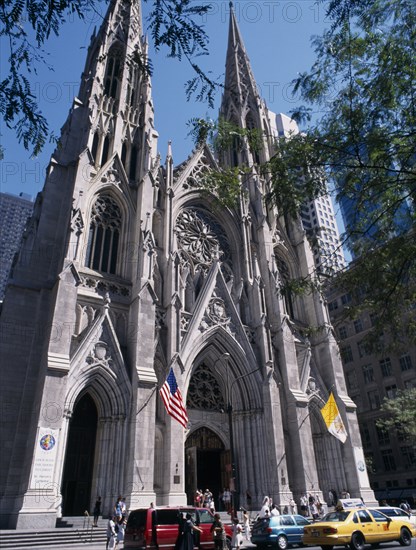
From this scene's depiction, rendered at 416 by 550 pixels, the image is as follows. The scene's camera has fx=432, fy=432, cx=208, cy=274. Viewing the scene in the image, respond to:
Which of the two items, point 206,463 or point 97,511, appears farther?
point 206,463

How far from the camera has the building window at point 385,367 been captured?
44906mm

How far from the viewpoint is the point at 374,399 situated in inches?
1794

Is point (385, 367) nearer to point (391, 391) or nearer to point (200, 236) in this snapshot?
point (391, 391)

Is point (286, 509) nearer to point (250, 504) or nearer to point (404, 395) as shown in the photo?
point (250, 504)

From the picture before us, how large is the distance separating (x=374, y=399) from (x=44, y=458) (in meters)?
37.8

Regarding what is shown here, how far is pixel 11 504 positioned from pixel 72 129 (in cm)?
2238

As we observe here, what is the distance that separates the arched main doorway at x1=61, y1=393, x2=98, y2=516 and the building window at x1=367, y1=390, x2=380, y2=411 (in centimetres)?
3385

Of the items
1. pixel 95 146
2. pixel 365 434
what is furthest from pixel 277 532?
pixel 365 434

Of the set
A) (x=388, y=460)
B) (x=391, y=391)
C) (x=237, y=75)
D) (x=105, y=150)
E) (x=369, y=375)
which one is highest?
(x=237, y=75)

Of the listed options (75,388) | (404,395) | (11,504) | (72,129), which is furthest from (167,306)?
(404,395)

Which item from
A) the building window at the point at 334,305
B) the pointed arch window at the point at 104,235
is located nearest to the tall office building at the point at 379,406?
the building window at the point at 334,305

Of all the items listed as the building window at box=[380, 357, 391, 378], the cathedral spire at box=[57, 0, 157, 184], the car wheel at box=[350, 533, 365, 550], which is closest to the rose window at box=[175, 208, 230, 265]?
the cathedral spire at box=[57, 0, 157, 184]

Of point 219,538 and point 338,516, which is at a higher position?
point 338,516

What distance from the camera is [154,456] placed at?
68.6 ft
